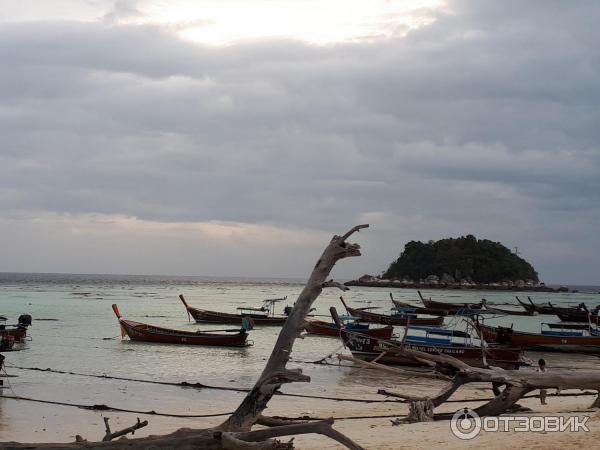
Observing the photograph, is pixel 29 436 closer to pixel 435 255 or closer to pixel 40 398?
pixel 40 398

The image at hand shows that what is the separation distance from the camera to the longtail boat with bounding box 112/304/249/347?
95.8 ft

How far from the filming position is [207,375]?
21.0m

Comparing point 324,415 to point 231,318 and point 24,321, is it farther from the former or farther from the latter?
Answer: point 231,318

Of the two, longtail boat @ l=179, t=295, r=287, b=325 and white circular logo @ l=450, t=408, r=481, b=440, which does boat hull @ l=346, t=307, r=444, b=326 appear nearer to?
longtail boat @ l=179, t=295, r=287, b=325

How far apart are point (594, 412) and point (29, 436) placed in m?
10.5

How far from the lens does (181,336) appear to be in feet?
97.0

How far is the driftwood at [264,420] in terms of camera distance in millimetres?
6145

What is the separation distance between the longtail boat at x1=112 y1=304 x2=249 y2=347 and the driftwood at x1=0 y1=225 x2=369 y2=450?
22108 millimetres

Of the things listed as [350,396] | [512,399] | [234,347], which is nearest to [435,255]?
[234,347]

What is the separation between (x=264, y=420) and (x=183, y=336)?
2292 cm

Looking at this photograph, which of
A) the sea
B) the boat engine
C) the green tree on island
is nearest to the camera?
the sea

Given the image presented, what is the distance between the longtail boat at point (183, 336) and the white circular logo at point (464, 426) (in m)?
19.2

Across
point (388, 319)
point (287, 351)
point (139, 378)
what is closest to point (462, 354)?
point (139, 378)

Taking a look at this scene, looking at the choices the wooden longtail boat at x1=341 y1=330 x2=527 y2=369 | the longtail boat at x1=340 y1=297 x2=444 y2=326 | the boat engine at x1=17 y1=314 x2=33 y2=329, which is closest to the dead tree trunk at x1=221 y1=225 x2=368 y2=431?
the wooden longtail boat at x1=341 y1=330 x2=527 y2=369
